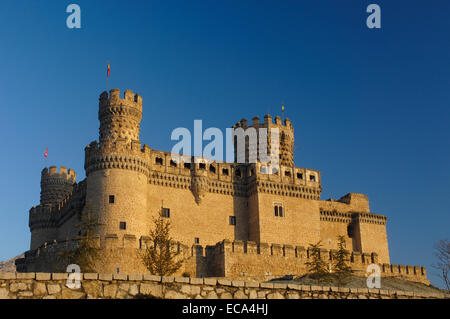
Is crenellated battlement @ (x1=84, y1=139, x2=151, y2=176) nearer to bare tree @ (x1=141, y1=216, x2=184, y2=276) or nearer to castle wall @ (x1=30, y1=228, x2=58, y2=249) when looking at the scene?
bare tree @ (x1=141, y1=216, x2=184, y2=276)

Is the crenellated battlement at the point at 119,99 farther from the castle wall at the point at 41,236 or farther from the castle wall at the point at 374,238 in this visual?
the castle wall at the point at 374,238

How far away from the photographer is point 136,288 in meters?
14.1

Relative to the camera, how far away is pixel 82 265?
2975 cm

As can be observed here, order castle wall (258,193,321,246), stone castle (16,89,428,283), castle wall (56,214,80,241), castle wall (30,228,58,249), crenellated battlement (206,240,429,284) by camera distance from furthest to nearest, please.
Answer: castle wall (30,228,58,249)
castle wall (258,193,321,246)
castle wall (56,214,80,241)
stone castle (16,89,428,283)
crenellated battlement (206,240,429,284)

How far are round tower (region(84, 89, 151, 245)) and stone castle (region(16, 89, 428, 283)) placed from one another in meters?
0.08

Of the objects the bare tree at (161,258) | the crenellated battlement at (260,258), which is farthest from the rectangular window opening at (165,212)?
the bare tree at (161,258)

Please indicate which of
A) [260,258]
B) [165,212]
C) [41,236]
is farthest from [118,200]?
[41,236]

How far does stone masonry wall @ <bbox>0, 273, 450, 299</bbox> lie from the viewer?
43.3ft

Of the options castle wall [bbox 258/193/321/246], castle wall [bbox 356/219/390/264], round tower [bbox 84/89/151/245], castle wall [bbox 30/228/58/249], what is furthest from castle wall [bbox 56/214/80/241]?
castle wall [bbox 356/219/390/264]
